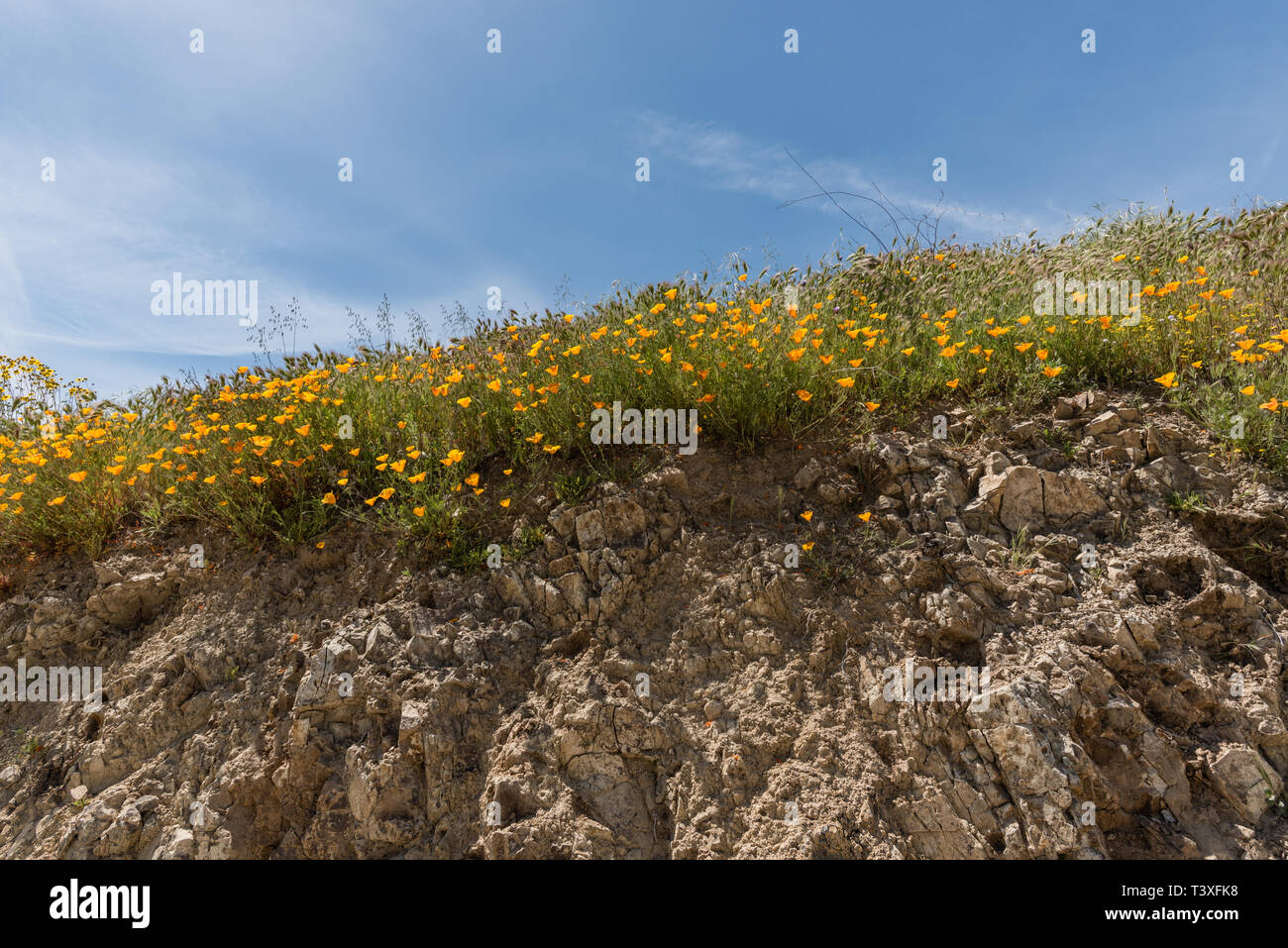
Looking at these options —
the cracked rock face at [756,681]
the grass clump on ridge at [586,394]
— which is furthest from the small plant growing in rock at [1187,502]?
the grass clump on ridge at [586,394]

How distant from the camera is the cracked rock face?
3.00 m

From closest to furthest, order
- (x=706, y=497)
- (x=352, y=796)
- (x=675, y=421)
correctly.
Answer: (x=352, y=796), (x=706, y=497), (x=675, y=421)

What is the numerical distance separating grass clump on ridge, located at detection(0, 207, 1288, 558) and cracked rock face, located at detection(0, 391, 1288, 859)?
31 centimetres

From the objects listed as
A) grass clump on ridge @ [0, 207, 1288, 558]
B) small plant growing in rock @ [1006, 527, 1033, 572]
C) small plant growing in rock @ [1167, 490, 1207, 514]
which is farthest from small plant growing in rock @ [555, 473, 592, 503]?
small plant growing in rock @ [1167, 490, 1207, 514]

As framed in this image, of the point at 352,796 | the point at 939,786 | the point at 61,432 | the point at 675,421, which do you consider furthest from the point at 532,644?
the point at 61,432

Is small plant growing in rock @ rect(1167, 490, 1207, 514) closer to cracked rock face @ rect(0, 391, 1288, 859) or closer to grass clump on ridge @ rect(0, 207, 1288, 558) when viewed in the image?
cracked rock face @ rect(0, 391, 1288, 859)

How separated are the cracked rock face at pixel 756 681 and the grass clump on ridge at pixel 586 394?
0.31 meters

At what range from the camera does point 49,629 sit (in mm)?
4570

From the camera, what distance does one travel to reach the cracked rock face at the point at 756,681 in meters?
3.00

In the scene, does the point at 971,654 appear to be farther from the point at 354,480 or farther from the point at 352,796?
the point at 354,480

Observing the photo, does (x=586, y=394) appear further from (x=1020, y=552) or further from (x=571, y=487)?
(x=1020, y=552)

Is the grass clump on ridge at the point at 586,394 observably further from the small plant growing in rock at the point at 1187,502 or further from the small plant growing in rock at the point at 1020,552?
the small plant growing in rock at the point at 1020,552

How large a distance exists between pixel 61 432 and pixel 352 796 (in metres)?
5.00

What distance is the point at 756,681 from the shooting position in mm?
3342
